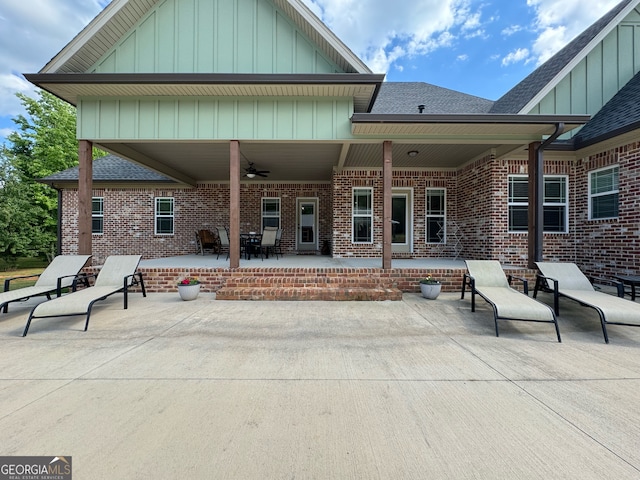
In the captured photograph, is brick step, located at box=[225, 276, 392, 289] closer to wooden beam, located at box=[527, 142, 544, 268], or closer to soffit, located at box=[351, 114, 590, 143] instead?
soffit, located at box=[351, 114, 590, 143]

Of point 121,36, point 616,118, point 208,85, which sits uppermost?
point 121,36

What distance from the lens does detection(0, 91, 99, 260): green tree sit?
13.9 meters

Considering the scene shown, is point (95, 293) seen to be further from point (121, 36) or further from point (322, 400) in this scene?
point (121, 36)

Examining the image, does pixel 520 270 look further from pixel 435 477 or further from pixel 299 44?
pixel 299 44

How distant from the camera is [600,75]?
724 centimetres

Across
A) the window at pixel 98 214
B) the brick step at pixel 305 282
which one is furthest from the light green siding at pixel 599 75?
the window at pixel 98 214

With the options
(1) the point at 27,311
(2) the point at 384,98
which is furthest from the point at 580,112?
(1) the point at 27,311

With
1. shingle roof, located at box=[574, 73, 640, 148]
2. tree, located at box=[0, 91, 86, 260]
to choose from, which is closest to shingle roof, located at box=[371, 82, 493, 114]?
shingle roof, located at box=[574, 73, 640, 148]

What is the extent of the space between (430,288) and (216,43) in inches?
260

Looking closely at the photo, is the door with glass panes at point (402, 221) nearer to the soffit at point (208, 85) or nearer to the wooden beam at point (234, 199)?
Result: the soffit at point (208, 85)

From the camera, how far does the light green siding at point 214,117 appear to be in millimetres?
5836

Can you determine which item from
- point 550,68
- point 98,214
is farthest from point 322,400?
point 98,214

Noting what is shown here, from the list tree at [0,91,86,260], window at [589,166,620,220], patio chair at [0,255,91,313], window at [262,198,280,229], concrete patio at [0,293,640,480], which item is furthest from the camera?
tree at [0,91,86,260]

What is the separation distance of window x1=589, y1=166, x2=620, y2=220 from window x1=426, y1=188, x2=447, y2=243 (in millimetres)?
3444
